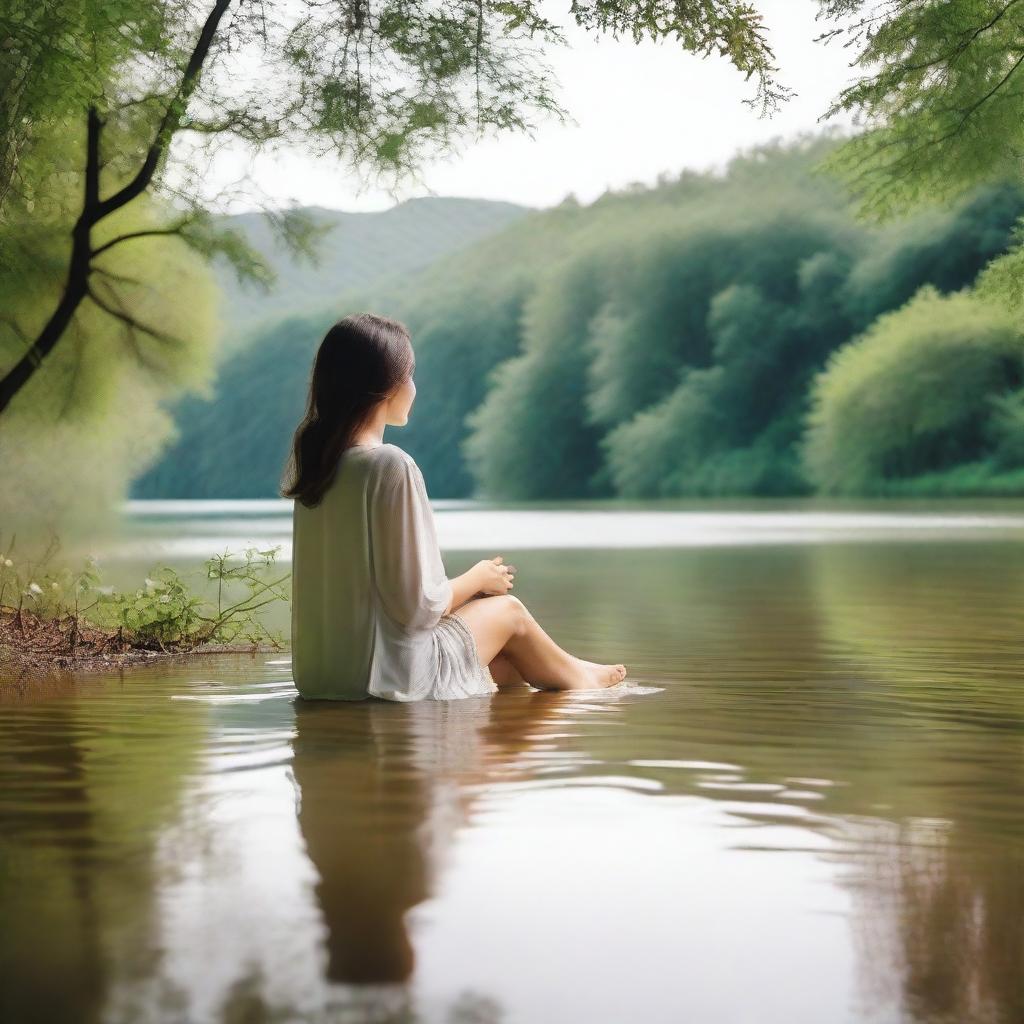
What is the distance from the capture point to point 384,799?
446cm

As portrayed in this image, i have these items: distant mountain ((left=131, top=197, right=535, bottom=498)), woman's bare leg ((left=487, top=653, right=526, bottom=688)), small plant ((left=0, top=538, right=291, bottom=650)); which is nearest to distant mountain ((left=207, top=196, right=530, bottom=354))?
distant mountain ((left=131, top=197, right=535, bottom=498))

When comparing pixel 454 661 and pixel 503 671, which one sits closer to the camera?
pixel 454 661

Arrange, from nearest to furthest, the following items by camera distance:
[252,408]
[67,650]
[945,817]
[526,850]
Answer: [526,850] → [945,817] → [67,650] → [252,408]

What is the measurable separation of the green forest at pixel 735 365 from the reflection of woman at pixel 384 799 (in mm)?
42970

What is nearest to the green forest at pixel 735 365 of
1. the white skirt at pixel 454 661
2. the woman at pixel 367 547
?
the white skirt at pixel 454 661

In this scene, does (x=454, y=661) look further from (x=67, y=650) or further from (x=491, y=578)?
(x=67, y=650)

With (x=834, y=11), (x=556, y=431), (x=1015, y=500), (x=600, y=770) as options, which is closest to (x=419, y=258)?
(x=556, y=431)

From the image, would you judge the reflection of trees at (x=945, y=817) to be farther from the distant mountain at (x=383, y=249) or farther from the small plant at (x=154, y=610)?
the distant mountain at (x=383, y=249)

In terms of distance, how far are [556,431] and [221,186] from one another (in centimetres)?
5857

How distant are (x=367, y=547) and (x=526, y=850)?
251 centimetres

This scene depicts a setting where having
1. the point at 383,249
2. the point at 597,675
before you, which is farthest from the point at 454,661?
the point at 383,249

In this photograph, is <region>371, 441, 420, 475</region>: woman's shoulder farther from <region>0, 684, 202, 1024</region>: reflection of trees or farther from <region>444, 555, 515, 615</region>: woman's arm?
<region>0, 684, 202, 1024</region>: reflection of trees

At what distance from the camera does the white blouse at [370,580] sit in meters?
6.08

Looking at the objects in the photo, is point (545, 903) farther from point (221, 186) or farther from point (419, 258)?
point (419, 258)
